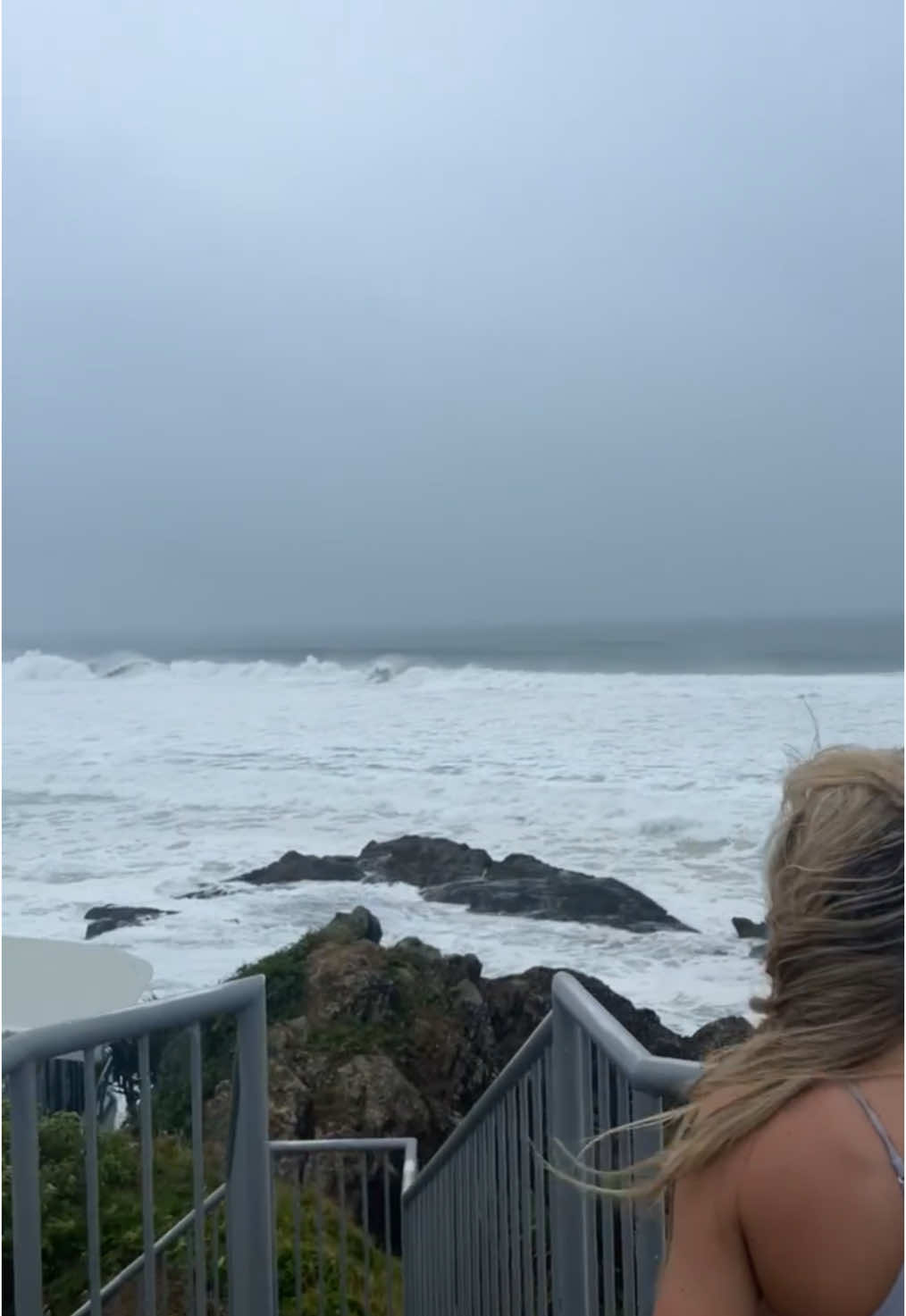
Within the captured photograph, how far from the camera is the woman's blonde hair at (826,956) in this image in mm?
901

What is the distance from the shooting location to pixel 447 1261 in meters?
2.73

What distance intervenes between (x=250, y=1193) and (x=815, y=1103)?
1276mm

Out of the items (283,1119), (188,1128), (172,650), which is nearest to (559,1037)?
(188,1128)

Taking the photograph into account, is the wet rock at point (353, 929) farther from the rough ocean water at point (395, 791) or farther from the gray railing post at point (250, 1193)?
the gray railing post at point (250, 1193)

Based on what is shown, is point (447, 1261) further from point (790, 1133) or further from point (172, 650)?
point (172, 650)

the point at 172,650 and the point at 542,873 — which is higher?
the point at 172,650

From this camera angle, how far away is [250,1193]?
74.4 inches

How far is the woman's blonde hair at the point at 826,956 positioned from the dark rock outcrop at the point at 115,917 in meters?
19.1

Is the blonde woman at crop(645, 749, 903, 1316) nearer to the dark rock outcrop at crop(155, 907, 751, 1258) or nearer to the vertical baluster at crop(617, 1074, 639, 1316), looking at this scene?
the vertical baluster at crop(617, 1074, 639, 1316)

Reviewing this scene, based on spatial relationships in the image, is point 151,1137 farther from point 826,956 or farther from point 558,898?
point 558,898

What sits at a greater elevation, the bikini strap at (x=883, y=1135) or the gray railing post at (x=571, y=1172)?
the bikini strap at (x=883, y=1135)

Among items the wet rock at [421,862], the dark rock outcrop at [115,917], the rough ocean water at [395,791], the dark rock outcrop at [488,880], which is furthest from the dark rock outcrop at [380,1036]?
the dark rock outcrop at [115,917]

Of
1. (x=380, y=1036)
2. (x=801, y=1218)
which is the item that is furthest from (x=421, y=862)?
(x=801, y=1218)

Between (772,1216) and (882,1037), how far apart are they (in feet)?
0.54
